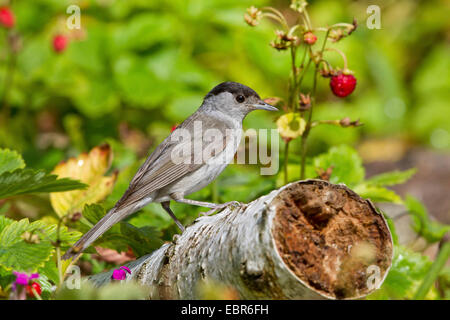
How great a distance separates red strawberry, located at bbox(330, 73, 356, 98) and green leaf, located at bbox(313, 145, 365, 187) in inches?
20.7

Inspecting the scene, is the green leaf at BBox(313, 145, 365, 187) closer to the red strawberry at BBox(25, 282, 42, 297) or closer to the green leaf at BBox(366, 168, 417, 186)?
the green leaf at BBox(366, 168, 417, 186)

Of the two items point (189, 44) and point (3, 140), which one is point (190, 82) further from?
point (3, 140)

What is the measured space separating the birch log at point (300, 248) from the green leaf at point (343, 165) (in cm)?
122

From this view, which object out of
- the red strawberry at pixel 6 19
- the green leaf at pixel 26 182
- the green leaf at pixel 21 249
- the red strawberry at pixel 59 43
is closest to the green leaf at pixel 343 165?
the green leaf at pixel 26 182

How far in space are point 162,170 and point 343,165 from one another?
1.07 meters

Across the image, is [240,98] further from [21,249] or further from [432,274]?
[21,249]

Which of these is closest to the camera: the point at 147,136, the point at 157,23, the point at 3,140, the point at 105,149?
the point at 105,149

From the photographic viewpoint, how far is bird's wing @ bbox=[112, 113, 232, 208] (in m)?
2.94

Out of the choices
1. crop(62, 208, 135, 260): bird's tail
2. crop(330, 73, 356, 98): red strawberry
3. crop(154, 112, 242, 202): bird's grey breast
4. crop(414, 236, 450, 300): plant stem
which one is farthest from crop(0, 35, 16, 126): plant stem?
crop(414, 236, 450, 300): plant stem

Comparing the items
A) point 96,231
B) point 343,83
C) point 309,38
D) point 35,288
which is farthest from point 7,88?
point 343,83

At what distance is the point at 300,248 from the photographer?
1.92 metres

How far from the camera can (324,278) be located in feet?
6.20
